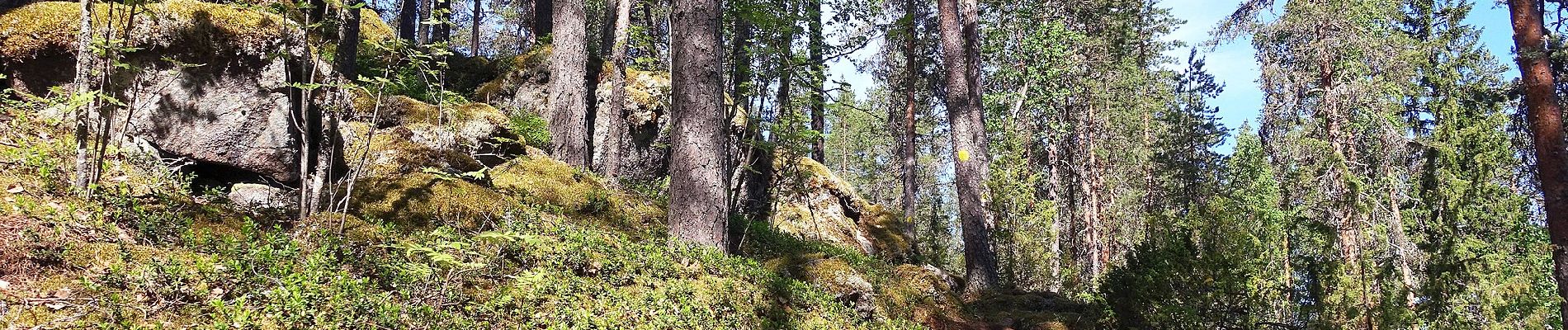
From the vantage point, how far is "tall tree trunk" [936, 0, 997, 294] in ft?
34.2

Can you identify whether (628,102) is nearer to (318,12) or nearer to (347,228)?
(318,12)

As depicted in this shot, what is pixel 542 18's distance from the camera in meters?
13.6

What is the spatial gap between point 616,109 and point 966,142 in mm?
5204

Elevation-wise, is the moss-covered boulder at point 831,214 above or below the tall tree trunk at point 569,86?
below

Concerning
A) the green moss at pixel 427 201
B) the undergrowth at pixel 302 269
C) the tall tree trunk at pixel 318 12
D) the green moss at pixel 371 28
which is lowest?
the undergrowth at pixel 302 269

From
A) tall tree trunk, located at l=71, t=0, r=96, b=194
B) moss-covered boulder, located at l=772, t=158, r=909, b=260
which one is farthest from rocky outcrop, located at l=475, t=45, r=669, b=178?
tall tree trunk, located at l=71, t=0, r=96, b=194

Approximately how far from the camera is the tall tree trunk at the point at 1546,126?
854cm

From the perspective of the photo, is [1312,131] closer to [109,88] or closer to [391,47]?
[391,47]

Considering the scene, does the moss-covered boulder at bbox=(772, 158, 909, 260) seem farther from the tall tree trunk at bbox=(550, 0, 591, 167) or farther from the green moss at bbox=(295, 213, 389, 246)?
the green moss at bbox=(295, 213, 389, 246)

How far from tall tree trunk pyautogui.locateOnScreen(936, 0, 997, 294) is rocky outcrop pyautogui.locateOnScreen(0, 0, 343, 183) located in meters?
7.88

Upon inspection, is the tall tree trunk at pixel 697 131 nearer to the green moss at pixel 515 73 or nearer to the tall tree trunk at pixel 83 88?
the tall tree trunk at pixel 83 88

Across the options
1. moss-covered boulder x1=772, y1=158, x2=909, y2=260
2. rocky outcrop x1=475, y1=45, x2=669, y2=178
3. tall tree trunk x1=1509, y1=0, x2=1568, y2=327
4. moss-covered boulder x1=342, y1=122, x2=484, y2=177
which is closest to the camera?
moss-covered boulder x1=342, y1=122, x2=484, y2=177

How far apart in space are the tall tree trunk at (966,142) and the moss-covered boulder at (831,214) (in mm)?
2799

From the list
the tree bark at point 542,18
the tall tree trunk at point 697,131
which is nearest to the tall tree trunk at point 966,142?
the tall tree trunk at point 697,131
